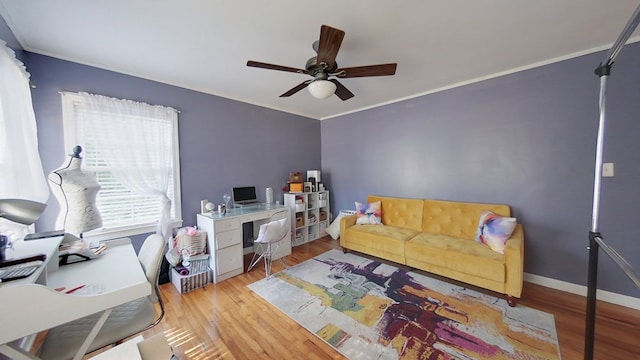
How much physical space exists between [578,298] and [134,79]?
212 inches

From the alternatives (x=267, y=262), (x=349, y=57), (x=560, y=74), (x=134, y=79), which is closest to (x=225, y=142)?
(x=134, y=79)

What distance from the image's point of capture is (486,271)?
218 centimetres

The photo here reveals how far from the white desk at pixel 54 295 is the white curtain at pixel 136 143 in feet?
3.54

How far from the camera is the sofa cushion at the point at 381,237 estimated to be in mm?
2845

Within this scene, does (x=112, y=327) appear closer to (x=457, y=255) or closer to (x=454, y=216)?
(x=457, y=255)

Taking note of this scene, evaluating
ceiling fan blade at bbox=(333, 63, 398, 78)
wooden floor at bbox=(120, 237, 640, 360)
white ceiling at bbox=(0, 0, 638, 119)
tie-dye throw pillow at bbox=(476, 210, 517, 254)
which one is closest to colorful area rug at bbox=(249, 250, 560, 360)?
wooden floor at bbox=(120, 237, 640, 360)

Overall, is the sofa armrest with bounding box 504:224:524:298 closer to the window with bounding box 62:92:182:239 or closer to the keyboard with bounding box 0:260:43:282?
the keyboard with bounding box 0:260:43:282

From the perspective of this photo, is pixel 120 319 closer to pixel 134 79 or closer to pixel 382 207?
pixel 134 79

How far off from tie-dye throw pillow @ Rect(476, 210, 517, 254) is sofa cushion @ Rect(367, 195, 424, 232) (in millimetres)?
781

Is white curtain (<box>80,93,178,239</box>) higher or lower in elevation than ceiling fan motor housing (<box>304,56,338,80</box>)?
lower

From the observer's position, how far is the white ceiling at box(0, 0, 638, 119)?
1542 millimetres

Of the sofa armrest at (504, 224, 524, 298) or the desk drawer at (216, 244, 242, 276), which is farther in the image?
the desk drawer at (216, 244, 242, 276)

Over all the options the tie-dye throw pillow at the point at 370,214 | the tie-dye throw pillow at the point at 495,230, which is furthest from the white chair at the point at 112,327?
the tie-dye throw pillow at the point at 495,230

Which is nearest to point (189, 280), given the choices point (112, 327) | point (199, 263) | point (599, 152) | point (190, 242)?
point (199, 263)
